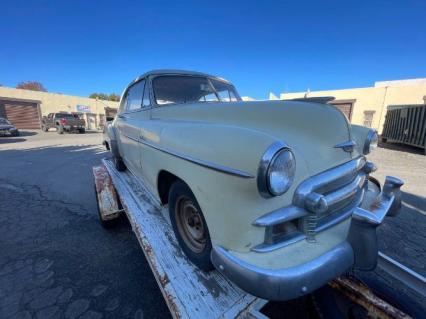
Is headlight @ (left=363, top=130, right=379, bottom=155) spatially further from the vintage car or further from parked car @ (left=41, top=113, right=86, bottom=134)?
parked car @ (left=41, top=113, right=86, bottom=134)

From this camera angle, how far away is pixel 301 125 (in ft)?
4.99

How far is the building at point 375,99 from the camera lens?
1677cm

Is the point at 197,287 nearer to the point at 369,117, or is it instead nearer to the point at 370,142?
the point at 370,142

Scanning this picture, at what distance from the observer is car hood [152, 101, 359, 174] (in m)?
1.42

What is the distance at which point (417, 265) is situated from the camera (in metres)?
2.36

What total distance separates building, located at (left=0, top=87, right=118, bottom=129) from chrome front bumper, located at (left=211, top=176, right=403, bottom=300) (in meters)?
23.3

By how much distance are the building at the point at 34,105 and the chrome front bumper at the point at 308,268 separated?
23320mm

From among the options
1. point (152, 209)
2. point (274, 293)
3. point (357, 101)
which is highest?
point (357, 101)

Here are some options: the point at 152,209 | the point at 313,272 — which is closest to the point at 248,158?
the point at 313,272

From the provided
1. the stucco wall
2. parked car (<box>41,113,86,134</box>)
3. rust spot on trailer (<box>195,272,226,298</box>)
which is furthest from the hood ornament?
parked car (<box>41,113,86,134</box>)

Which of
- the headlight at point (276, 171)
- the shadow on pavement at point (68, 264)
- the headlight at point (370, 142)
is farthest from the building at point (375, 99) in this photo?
the headlight at point (276, 171)

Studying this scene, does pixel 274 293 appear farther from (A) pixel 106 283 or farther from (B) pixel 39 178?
(B) pixel 39 178

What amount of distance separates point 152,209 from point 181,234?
0.72 m

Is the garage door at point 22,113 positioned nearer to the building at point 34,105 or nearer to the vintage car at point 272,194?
the building at point 34,105
